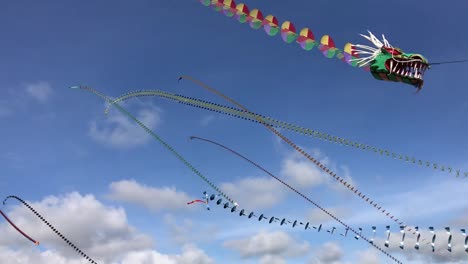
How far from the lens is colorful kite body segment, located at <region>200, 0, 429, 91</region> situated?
48.4 m

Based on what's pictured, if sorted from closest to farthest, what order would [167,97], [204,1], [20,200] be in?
[204,1] < [167,97] < [20,200]

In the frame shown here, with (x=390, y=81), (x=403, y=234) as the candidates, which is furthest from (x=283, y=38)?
(x=403, y=234)

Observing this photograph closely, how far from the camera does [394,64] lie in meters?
52.0

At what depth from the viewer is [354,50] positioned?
50188mm

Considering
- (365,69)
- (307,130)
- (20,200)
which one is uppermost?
(365,69)

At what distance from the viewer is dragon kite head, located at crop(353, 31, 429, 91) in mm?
51438

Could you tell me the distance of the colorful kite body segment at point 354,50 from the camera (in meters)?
48.4

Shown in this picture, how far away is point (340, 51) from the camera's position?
4947cm

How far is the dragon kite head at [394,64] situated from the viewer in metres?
51.4

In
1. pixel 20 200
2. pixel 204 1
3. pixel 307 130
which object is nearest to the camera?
pixel 204 1

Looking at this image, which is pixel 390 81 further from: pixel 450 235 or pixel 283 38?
pixel 450 235

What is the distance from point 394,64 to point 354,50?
200 inches

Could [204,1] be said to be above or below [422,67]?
below

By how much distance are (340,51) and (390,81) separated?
7.50m
